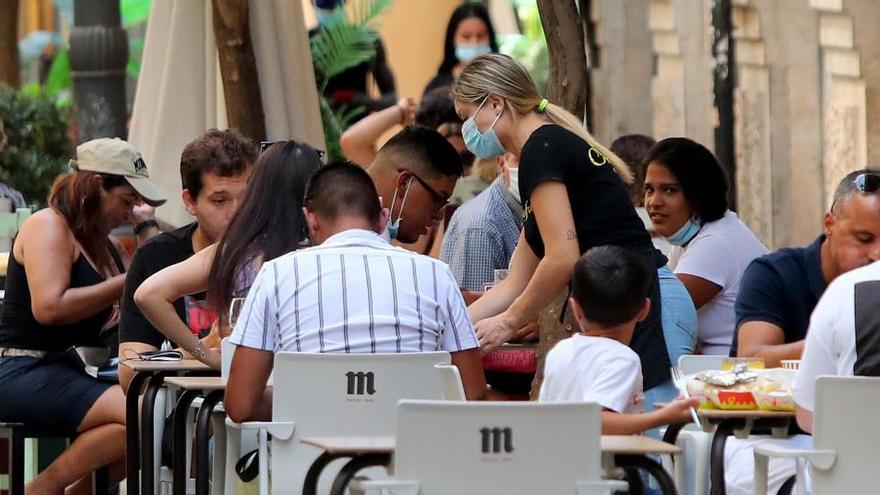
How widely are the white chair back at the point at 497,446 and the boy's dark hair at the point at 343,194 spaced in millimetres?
1508

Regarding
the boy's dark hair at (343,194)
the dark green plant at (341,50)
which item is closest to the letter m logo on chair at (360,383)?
the boy's dark hair at (343,194)

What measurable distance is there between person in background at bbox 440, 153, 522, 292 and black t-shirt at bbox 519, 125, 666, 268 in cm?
147

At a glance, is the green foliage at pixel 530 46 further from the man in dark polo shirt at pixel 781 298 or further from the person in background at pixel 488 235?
the man in dark polo shirt at pixel 781 298

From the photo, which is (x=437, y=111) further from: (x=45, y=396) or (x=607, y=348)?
(x=607, y=348)

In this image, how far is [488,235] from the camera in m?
8.06

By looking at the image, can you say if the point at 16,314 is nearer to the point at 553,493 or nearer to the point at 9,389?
the point at 9,389

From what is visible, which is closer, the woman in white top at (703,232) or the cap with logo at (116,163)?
the woman in white top at (703,232)

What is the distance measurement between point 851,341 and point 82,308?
12.3 feet

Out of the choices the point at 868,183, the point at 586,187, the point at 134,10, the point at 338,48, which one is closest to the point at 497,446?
the point at 586,187

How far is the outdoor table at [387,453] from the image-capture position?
15.9 ft

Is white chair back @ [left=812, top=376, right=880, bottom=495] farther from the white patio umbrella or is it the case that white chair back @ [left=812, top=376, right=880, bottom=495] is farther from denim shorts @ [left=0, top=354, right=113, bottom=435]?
the white patio umbrella

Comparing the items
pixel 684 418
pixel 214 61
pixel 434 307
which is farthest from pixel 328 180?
pixel 214 61

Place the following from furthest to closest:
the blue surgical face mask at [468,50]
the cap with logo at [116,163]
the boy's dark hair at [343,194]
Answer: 1. the blue surgical face mask at [468,50]
2. the cap with logo at [116,163]
3. the boy's dark hair at [343,194]

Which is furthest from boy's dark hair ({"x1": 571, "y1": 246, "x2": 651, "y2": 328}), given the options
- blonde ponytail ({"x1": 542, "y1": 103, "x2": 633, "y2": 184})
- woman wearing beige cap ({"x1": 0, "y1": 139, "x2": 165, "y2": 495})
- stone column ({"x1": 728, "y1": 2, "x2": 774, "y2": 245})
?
stone column ({"x1": 728, "y1": 2, "x2": 774, "y2": 245})
